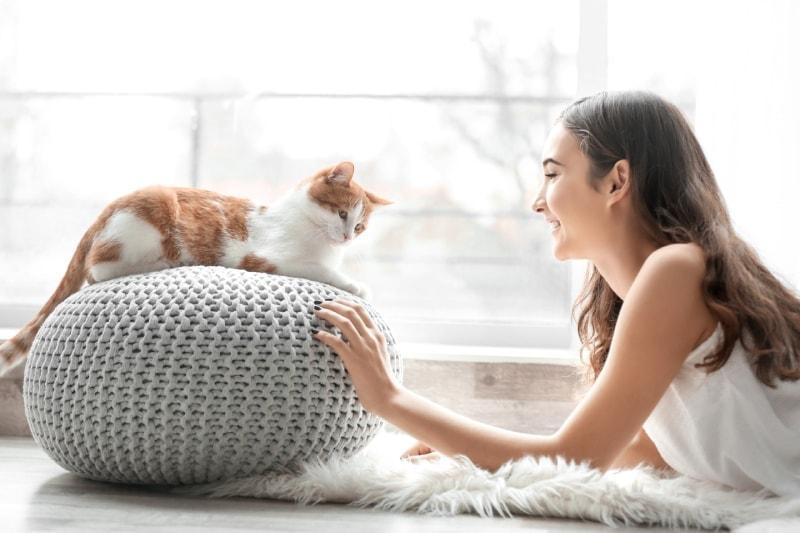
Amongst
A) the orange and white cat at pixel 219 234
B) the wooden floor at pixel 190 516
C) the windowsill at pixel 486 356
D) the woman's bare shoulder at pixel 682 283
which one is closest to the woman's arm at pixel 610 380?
the woman's bare shoulder at pixel 682 283

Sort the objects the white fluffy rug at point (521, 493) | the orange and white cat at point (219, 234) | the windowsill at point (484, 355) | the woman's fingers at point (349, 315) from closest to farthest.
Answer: the white fluffy rug at point (521, 493), the woman's fingers at point (349, 315), the orange and white cat at point (219, 234), the windowsill at point (484, 355)

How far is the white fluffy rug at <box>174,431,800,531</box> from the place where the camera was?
51.3 inches

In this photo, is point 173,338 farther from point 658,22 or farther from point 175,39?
point 658,22

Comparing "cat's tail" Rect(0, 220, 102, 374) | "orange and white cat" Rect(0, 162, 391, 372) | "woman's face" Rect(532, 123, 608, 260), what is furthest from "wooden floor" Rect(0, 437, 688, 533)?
"woman's face" Rect(532, 123, 608, 260)

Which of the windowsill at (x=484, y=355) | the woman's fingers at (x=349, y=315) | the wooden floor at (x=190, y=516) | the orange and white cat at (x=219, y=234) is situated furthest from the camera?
the windowsill at (x=484, y=355)

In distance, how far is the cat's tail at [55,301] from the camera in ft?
5.22

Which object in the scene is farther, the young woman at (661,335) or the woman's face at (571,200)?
the woman's face at (571,200)

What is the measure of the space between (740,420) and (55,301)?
Result: 1.30m

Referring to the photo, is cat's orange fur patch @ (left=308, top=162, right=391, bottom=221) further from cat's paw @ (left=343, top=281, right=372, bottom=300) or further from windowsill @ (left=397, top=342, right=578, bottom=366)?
windowsill @ (left=397, top=342, right=578, bottom=366)

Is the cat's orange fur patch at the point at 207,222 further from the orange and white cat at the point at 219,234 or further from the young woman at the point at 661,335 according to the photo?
the young woman at the point at 661,335

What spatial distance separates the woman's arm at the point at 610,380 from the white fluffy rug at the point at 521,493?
3cm

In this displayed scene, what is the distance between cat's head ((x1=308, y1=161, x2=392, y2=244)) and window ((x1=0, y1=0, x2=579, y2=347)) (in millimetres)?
701

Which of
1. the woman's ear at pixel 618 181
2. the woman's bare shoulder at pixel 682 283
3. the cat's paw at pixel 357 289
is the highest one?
the woman's ear at pixel 618 181

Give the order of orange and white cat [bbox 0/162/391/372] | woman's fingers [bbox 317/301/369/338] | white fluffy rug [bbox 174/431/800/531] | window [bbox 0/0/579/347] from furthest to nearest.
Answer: window [bbox 0/0/579/347] < orange and white cat [bbox 0/162/391/372] < woman's fingers [bbox 317/301/369/338] < white fluffy rug [bbox 174/431/800/531]
